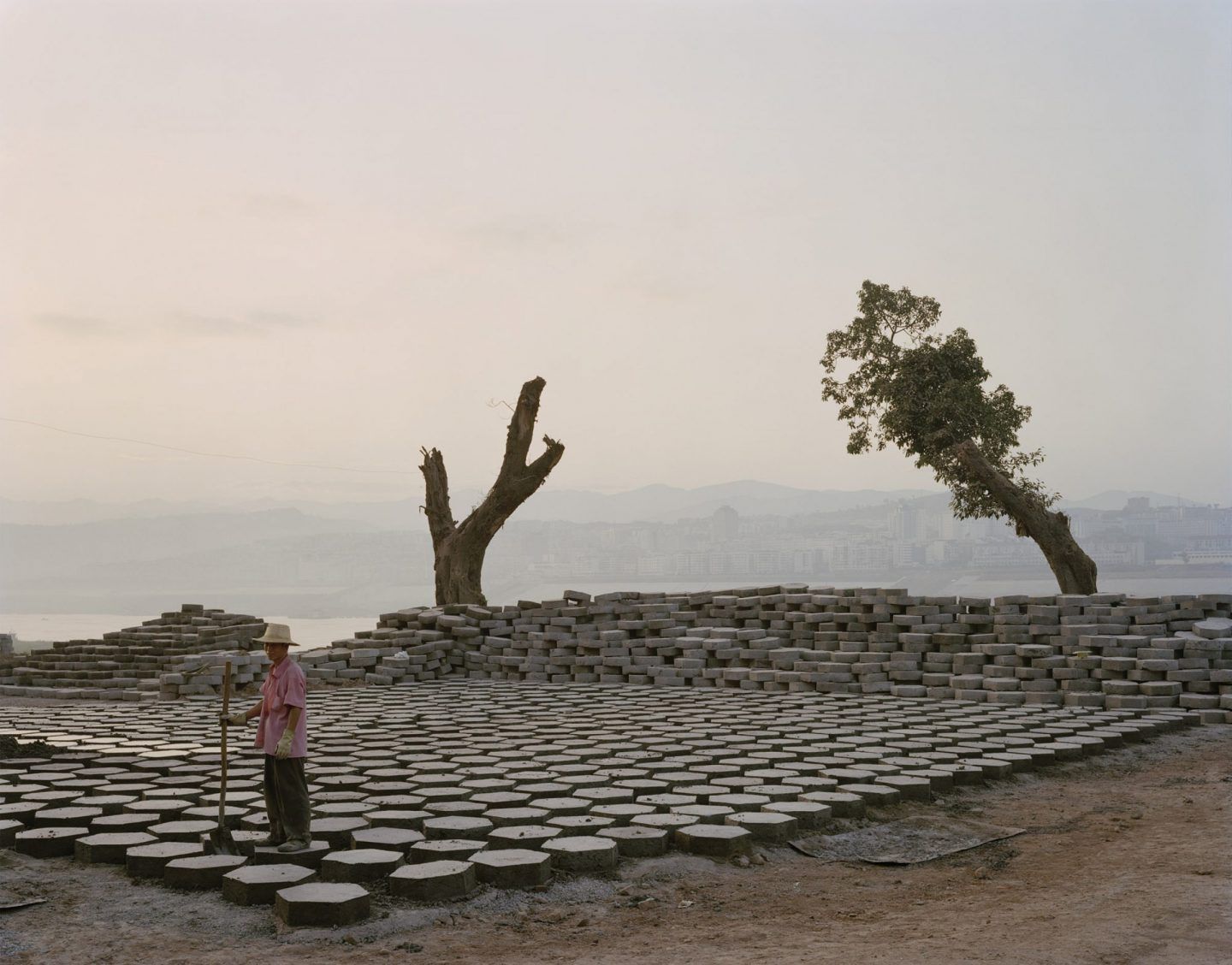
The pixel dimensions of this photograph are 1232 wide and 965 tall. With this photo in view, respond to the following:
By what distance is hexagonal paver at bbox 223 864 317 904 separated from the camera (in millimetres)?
5246

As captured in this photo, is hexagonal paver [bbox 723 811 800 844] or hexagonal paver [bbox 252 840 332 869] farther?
hexagonal paver [bbox 723 811 800 844]

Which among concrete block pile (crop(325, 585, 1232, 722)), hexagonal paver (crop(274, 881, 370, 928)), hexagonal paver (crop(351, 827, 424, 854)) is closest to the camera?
hexagonal paver (crop(274, 881, 370, 928))

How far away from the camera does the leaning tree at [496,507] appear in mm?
21641

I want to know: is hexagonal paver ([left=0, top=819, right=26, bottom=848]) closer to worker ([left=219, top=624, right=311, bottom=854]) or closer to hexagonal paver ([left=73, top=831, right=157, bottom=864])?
hexagonal paver ([left=73, top=831, right=157, bottom=864])

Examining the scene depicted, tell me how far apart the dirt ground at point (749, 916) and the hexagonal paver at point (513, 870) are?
10 cm

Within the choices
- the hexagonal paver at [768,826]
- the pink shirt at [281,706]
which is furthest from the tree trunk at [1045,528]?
the pink shirt at [281,706]

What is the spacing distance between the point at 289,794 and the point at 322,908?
3.67 ft

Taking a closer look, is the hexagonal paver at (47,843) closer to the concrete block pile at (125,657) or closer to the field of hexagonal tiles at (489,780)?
the field of hexagonal tiles at (489,780)

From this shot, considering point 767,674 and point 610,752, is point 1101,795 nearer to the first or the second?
point 610,752

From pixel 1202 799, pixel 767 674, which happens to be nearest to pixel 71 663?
pixel 767 674

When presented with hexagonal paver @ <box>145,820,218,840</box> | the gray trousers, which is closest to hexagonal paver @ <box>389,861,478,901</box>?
the gray trousers

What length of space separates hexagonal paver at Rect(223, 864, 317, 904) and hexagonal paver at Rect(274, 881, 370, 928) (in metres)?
0.16

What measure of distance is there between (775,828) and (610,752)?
303 cm

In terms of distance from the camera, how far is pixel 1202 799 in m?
8.23
